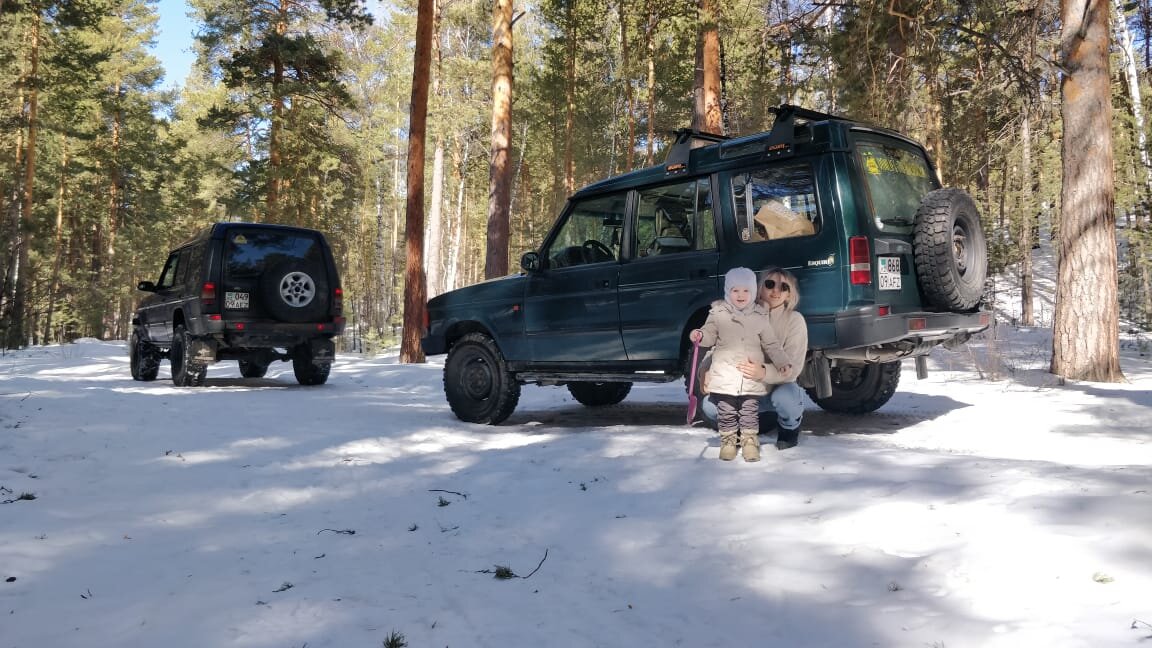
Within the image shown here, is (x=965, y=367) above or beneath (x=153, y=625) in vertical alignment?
above

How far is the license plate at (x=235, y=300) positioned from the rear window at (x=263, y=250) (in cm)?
28

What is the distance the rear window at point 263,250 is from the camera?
10469 millimetres

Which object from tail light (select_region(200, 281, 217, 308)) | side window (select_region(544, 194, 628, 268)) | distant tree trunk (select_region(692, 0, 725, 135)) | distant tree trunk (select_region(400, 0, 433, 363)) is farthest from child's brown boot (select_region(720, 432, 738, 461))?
distant tree trunk (select_region(400, 0, 433, 363))

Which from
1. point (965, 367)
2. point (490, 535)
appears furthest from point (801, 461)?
point (965, 367)

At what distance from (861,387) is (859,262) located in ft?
8.08

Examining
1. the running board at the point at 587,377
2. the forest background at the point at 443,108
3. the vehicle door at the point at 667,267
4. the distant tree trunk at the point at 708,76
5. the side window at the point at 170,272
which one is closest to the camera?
the vehicle door at the point at 667,267

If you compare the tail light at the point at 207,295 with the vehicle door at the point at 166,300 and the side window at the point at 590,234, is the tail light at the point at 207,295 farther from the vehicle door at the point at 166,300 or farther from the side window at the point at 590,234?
the side window at the point at 590,234

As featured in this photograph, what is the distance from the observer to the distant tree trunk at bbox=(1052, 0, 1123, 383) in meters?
8.91

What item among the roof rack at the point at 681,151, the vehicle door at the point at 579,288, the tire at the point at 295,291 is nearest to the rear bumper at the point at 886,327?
the roof rack at the point at 681,151

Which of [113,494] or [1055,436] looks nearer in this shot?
[113,494]

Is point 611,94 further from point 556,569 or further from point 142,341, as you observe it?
point 556,569

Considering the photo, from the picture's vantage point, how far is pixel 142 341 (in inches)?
487

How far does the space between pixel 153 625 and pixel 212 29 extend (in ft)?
83.0

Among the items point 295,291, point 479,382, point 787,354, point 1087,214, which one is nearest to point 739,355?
point 787,354
